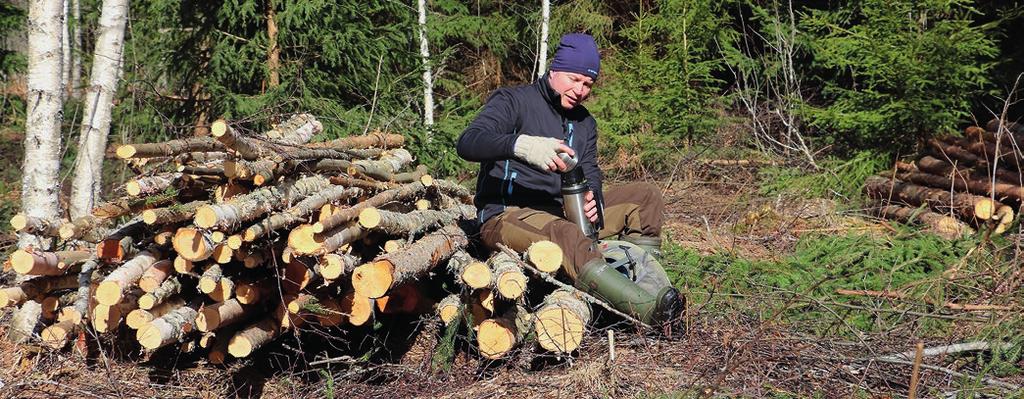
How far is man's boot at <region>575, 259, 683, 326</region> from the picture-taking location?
4191 mm

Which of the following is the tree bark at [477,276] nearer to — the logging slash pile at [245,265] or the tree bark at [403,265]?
the logging slash pile at [245,265]

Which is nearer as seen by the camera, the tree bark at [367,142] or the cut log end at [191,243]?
the cut log end at [191,243]

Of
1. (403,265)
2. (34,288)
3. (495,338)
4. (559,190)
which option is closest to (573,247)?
(495,338)

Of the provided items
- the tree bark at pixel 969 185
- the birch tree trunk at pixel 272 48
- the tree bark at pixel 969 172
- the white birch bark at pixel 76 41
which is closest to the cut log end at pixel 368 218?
the birch tree trunk at pixel 272 48

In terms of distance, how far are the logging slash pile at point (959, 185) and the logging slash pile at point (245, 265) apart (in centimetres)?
433

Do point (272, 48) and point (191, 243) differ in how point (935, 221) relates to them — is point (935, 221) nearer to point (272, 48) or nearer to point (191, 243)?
point (191, 243)

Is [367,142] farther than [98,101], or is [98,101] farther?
[367,142]

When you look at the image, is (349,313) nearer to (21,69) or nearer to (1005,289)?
(1005,289)

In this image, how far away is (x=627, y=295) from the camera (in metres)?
4.23

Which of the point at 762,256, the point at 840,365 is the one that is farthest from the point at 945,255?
the point at 840,365

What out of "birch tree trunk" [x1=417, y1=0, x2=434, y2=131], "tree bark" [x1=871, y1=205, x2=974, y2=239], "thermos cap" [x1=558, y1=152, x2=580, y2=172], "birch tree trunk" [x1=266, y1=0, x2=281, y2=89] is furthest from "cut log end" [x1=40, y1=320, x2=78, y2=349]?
"birch tree trunk" [x1=417, y1=0, x2=434, y2=131]

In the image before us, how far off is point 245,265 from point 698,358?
88.4 inches

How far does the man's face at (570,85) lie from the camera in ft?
16.1

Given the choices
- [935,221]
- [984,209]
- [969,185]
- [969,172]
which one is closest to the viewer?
[984,209]
